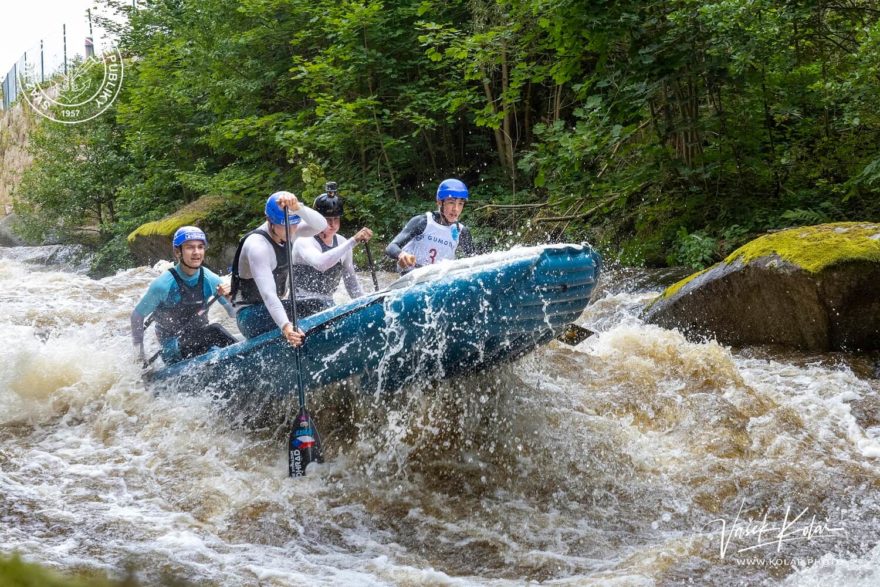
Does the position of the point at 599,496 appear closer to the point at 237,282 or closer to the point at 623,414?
the point at 623,414

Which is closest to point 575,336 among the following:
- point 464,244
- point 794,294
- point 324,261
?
point 464,244

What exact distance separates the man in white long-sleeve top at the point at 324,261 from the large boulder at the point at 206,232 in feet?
27.5

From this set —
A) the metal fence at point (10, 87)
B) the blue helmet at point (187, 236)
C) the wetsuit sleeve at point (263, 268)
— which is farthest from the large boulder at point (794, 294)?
the metal fence at point (10, 87)

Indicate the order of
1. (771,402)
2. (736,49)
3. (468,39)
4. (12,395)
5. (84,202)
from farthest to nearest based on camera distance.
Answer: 1. (84,202)
2. (468,39)
3. (736,49)
4. (12,395)
5. (771,402)

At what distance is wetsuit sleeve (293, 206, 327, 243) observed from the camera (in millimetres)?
5199

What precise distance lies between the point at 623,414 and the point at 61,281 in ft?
29.4

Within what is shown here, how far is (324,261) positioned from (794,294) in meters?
3.48

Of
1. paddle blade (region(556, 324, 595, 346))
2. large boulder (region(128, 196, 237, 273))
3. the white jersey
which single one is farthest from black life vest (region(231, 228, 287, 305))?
large boulder (region(128, 196, 237, 273))

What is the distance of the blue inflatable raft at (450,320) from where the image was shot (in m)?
4.31

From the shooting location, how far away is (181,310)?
5.73 metres

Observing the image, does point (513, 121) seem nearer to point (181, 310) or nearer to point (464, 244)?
point (464, 244)

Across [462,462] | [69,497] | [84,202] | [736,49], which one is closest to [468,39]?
[736,49]

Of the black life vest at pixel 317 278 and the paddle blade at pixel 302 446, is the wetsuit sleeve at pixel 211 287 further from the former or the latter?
the paddle blade at pixel 302 446

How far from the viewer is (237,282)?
522cm
